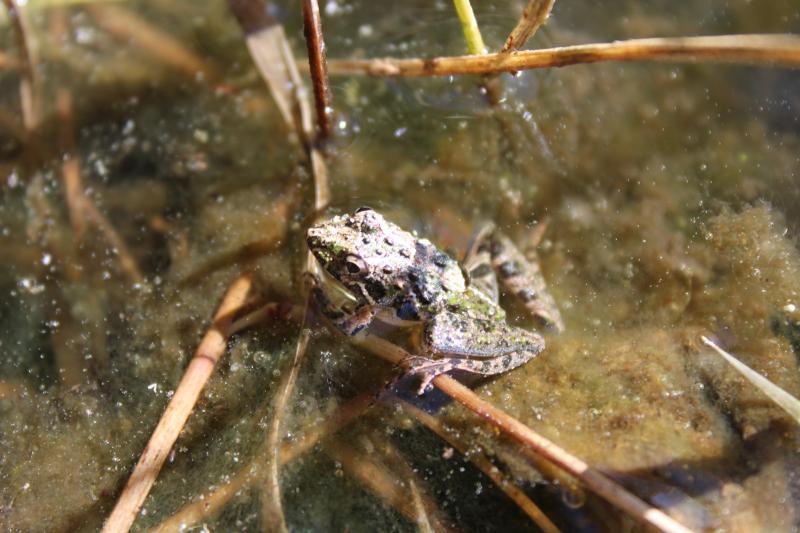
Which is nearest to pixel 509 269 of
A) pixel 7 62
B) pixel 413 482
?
pixel 413 482

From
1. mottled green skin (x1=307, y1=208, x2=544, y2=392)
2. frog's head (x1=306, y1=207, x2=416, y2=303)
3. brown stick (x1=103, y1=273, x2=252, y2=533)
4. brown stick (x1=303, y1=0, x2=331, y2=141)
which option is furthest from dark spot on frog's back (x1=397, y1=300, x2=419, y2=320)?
brown stick (x1=303, y1=0, x2=331, y2=141)

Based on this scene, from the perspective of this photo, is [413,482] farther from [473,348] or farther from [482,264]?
[482,264]

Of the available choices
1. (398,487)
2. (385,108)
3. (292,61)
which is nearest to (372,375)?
(398,487)

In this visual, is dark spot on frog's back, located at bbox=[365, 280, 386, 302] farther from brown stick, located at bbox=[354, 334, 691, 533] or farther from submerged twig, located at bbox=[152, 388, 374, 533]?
submerged twig, located at bbox=[152, 388, 374, 533]


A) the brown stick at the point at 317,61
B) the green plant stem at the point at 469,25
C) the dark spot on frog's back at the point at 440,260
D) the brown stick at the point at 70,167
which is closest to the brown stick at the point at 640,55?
the green plant stem at the point at 469,25

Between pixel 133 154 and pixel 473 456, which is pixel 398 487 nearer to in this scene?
pixel 473 456
